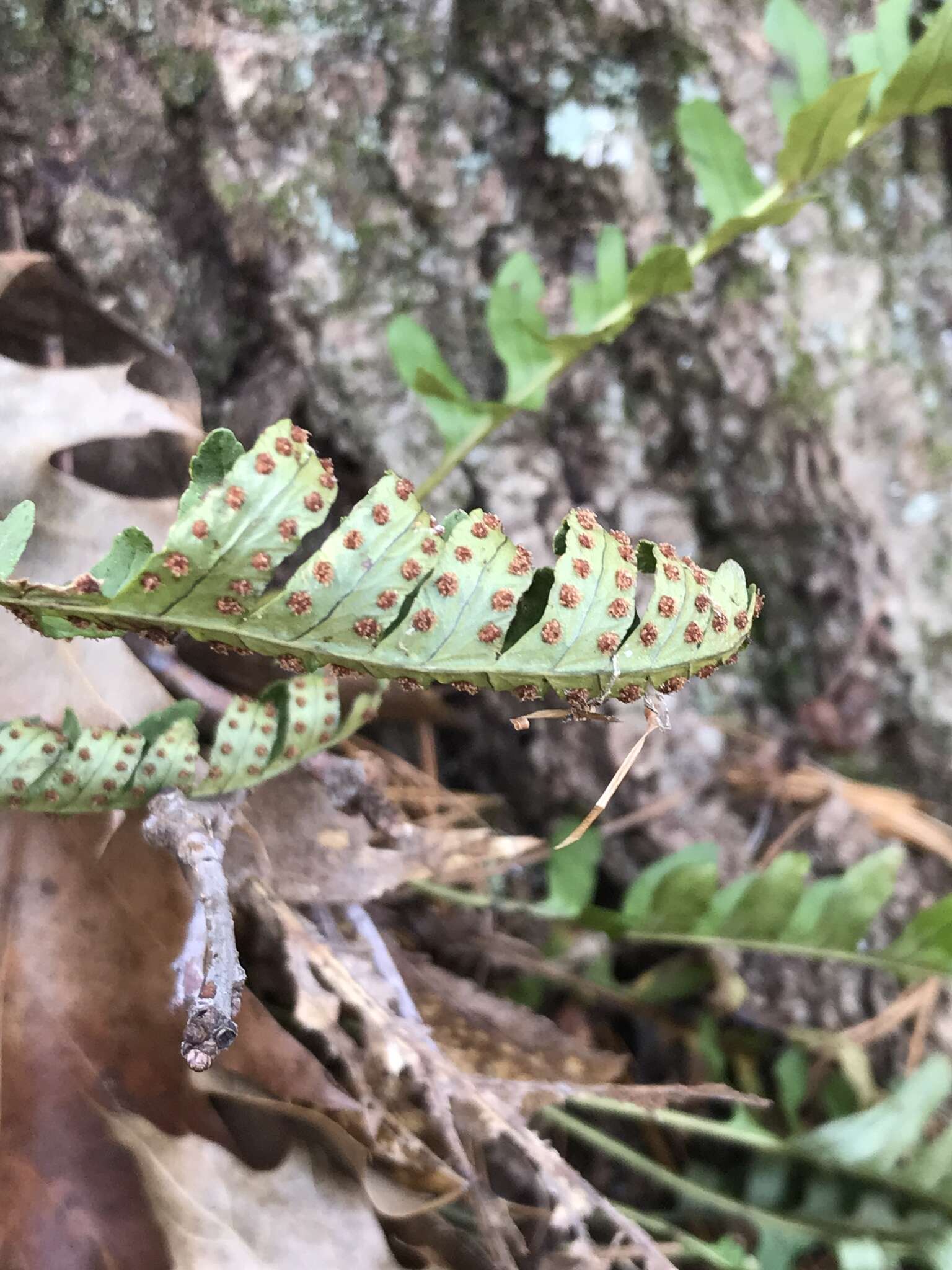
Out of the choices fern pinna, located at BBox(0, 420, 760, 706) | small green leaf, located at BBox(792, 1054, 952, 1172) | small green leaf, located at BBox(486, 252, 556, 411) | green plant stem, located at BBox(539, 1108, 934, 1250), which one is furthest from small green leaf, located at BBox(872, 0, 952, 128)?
green plant stem, located at BBox(539, 1108, 934, 1250)

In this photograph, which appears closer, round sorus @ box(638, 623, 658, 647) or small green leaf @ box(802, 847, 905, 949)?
round sorus @ box(638, 623, 658, 647)

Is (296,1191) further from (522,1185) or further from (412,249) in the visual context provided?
(412,249)

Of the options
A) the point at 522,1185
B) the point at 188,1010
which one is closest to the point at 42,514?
the point at 188,1010

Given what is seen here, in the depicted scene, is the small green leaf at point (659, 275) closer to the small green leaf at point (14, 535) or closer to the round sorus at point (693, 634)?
the round sorus at point (693, 634)

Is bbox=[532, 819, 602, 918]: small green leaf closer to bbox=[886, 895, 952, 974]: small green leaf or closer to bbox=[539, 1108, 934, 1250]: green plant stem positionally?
bbox=[539, 1108, 934, 1250]: green plant stem

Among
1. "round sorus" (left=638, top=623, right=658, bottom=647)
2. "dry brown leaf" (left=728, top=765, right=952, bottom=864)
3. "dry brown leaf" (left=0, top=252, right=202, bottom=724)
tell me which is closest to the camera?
"round sorus" (left=638, top=623, right=658, bottom=647)

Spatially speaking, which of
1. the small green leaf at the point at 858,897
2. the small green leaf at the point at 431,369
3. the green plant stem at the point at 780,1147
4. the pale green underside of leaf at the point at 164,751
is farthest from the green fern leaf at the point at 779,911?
the small green leaf at the point at 431,369
